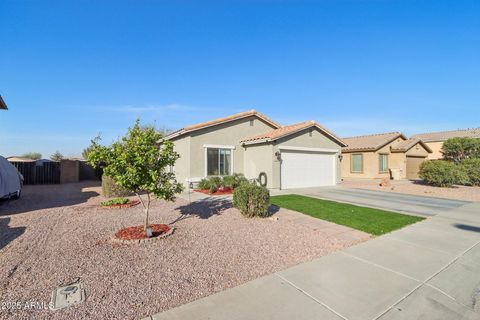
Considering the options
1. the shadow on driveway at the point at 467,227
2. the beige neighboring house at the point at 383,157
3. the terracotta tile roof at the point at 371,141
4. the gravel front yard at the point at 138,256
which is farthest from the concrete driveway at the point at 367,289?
the terracotta tile roof at the point at 371,141

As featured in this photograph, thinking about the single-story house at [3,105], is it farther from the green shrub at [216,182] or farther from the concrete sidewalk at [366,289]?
the concrete sidewalk at [366,289]

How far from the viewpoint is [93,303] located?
10.1ft

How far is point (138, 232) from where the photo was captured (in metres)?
5.85

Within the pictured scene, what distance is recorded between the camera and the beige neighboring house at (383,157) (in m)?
21.8

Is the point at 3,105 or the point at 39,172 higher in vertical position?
the point at 3,105

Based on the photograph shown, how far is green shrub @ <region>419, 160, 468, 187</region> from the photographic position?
15.9 m

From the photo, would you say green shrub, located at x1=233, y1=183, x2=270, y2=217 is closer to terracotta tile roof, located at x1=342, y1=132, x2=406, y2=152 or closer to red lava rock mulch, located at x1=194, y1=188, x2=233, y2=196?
red lava rock mulch, located at x1=194, y1=188, x2=233, y2=196

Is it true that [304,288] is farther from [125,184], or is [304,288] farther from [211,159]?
[211,159]

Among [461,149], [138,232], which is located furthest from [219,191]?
[461,149]

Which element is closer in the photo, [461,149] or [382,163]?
[382,163]

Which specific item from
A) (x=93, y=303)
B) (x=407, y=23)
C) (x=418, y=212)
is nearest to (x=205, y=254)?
(x=93, y=303)

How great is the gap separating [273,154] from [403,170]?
16925 millimetres

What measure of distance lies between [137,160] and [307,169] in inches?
497

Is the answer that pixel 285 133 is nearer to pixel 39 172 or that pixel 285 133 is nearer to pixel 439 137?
pixel 39 172
